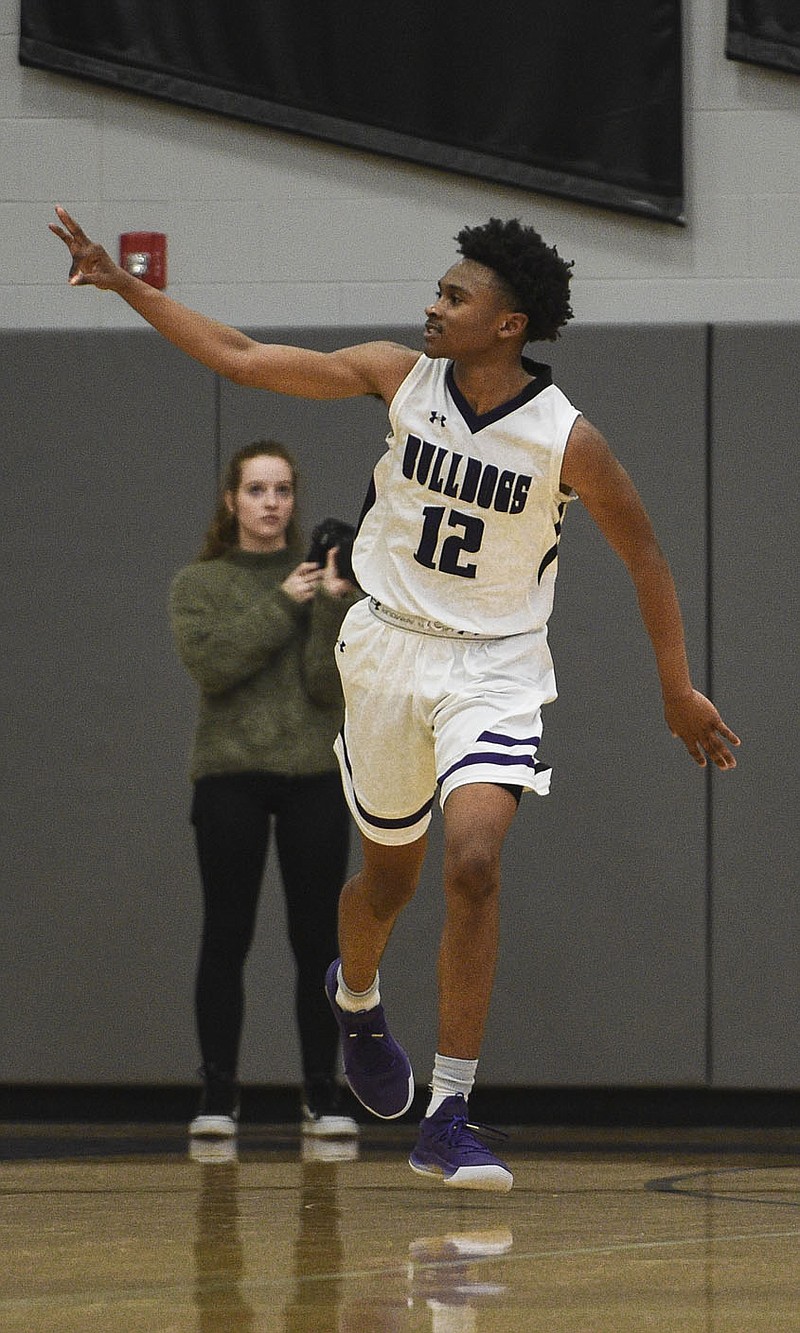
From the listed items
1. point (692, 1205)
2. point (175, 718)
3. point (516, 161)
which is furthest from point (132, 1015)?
point (516, 161)

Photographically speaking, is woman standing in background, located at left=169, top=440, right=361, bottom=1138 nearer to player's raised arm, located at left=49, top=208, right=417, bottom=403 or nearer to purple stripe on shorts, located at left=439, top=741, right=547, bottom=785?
player's raised arm, located at left=49, top=208, right=417, bottom=403

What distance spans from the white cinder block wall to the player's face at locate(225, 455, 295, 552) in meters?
1.09

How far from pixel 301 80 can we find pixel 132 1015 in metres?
2.81

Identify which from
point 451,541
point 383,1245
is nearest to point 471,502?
point 451,541

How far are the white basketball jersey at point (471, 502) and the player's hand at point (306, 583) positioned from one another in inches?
45.0

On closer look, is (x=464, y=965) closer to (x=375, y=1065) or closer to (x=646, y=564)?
(x=375, y=1065)

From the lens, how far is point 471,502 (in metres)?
3.22

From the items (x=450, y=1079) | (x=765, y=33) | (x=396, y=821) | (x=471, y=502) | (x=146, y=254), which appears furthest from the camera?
(x=146, y=254)

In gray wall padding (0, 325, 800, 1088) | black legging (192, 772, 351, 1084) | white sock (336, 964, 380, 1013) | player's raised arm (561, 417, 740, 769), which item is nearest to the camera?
player's raised arm (561, 417, 740, 769)

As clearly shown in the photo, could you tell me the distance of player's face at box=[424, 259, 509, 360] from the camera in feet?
10.5

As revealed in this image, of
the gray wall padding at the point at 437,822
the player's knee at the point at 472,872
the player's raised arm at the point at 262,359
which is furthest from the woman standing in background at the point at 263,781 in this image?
the player's knee at the point at 472,872

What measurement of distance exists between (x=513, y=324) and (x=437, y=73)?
2.49 metres

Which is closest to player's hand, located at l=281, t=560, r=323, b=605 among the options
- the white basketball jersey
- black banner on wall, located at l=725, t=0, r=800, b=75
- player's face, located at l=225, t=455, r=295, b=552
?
player's face, located at l=225, t=455, r=295, b=552

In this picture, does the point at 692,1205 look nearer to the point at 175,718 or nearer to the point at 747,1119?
the point at 747,1119
